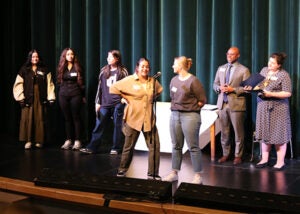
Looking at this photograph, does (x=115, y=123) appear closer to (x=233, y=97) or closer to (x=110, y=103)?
(x=110, y=103)

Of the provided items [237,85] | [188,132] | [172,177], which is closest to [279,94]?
[237,85]

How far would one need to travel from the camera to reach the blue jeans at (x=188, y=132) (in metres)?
4.72

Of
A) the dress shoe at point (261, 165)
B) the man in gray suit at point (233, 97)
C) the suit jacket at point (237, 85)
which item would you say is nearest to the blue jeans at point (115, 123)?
the man in gray suit at point (233, 97)

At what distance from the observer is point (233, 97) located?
5.78 metres

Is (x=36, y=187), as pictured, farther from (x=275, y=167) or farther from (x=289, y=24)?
(x=289, y=24)

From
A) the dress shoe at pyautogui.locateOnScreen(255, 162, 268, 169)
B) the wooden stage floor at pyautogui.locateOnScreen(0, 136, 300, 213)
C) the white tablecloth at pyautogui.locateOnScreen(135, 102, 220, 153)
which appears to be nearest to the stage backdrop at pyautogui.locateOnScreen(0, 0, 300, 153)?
the white tablecloth at pyautogui.locateOnScreen(135, 102, 220, 153)

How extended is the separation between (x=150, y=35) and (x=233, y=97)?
1.72 metres

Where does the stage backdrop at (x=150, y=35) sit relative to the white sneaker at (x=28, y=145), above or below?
above

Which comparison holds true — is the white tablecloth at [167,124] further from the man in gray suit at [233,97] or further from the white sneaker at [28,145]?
the white sneaker at [28,145]

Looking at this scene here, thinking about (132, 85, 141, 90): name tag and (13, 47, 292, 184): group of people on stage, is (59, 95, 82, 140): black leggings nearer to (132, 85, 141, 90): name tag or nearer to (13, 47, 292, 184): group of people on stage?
(13, 47, 292, 184): group of people on stage

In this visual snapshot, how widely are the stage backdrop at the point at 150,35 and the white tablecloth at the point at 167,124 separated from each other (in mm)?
414

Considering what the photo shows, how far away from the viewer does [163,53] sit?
268 inches

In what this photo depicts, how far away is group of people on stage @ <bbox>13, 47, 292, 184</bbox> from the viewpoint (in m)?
4.75

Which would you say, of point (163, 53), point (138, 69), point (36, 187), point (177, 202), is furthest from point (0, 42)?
point (177, 202)
